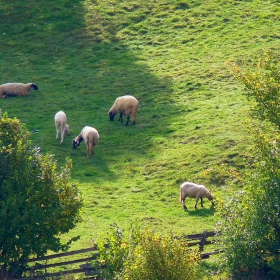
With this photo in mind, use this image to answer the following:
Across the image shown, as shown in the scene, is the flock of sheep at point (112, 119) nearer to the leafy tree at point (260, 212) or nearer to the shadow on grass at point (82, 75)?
the shadow on grass at point (82, 75)

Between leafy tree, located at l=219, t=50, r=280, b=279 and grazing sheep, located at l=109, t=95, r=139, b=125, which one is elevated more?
leafy tree, located at l=219, t=50, r=280, b=279

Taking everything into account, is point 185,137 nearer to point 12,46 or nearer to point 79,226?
point 79,226

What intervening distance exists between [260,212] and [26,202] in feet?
21.8

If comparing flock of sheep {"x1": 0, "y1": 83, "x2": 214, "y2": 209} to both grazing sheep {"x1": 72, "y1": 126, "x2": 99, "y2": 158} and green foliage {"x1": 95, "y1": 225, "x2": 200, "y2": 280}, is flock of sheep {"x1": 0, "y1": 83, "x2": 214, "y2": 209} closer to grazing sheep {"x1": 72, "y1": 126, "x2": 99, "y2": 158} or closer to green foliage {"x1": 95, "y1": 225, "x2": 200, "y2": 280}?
grazing sheep {"x1": 72, "y1": 126, "x2": 99, "y2": 158}

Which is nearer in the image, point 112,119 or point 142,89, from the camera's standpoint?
point 112,119

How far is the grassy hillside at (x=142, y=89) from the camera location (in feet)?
99.4

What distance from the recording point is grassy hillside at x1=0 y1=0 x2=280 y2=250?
A: 30.3 meters

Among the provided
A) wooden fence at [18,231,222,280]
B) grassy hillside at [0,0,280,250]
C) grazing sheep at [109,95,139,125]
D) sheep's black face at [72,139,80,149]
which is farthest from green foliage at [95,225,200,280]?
grazing sheep at [109,95,139,125]

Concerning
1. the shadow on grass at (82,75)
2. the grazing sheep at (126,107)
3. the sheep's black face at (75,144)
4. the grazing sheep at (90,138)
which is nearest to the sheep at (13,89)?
the shadow on grass at (82,75)

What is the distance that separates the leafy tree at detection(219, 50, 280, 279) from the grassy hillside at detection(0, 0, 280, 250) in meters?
1.68

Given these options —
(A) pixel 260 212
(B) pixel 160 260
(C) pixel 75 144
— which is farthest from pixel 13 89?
(B) pixel 160 260

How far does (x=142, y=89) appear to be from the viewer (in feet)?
146

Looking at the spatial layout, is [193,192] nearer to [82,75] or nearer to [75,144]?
[75,144]

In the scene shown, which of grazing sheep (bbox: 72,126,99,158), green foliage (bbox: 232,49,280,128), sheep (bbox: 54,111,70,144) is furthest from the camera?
sheep (bbox: 54,111,70,144)
